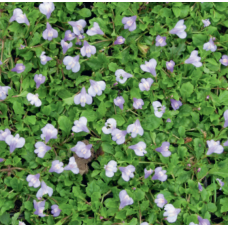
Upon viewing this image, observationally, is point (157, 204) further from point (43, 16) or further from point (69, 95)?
point (43, 16)

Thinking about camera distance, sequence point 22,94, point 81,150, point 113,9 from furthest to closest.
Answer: point 113,9 < point 22,94 < point 81,150

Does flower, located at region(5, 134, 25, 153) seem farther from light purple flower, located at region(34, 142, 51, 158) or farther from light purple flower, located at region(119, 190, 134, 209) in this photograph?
light purple flower, located at region(119, 190, 134, 209)

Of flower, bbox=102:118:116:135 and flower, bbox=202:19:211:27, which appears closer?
flower, bbox=102:118:116:135

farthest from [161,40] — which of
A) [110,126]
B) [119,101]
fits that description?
[110,126]

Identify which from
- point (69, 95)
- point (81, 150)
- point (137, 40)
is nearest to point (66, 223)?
point (81, 150)

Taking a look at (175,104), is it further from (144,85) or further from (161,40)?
(161,40)

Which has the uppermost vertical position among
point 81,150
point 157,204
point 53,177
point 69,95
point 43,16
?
point 43,16

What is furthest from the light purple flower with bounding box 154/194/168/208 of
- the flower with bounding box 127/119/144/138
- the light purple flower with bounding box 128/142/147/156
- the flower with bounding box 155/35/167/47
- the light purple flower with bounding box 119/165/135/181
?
the flower with bounding box 155/35/167/47
